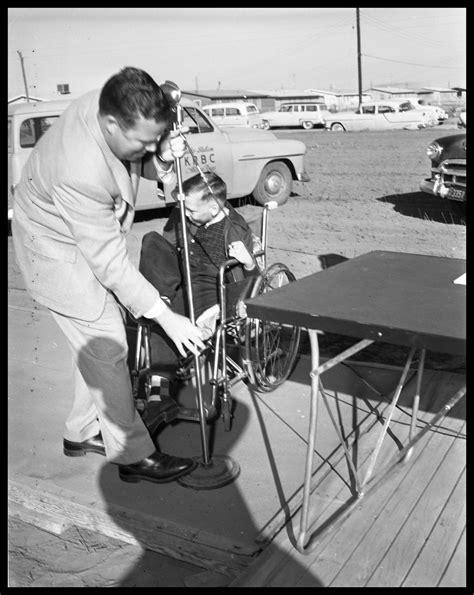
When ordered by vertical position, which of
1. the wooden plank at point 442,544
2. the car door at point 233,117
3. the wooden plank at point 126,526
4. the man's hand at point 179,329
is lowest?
the wooden plank at point 126,526

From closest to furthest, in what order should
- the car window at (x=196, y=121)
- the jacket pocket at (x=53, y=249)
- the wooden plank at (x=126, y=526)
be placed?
the wooden plank at (x=126, y=526) → the jacket pocket at (x=53, y=249) → the car window at (x=196, y=121)

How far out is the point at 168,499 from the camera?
294cm

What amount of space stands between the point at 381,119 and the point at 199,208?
95.7 feet

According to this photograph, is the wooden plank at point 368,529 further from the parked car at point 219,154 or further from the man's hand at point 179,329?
the parked car at point 219,154

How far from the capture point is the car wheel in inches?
433

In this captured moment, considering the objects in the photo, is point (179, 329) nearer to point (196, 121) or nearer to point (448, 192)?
point (448, 192)

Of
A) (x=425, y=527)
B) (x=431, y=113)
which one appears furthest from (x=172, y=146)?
(x=431, y=113)

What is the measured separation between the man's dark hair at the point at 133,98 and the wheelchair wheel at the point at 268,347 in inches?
51.1

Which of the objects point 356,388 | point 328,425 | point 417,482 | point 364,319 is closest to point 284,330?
point 356,388

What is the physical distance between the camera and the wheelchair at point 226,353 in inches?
138

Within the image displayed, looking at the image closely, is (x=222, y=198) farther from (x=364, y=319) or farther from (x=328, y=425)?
(x=364, y=319)

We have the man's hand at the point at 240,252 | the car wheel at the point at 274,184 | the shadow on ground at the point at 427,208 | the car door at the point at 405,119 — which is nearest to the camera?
the man's hand at the point at 240,252

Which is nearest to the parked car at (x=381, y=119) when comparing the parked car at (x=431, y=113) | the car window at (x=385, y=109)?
the car window at (x=385, y=109)

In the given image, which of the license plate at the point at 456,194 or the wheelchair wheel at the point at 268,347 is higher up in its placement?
the license plate at the point at 456,194
